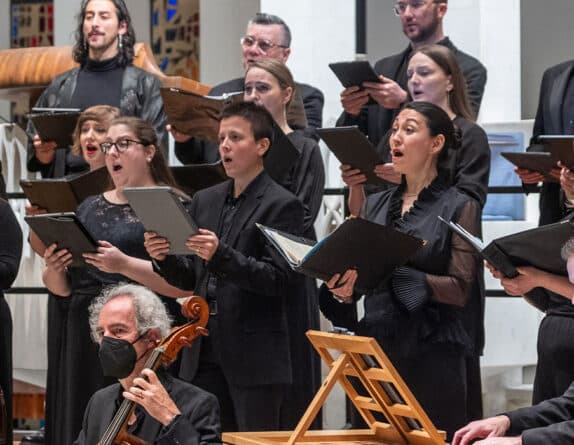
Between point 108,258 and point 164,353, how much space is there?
100 cm

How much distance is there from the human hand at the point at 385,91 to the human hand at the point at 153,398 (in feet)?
5.53

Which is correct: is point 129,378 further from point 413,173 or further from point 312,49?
point 312,49

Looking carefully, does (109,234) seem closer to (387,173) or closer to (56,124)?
(56,124)

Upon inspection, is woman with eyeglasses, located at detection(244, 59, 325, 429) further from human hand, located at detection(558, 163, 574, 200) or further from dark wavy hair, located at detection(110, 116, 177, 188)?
human hand, located at detection(558, 163, 574, 200)

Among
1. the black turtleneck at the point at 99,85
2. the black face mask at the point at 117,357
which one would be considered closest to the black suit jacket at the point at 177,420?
the black face mask at the point at 117,357

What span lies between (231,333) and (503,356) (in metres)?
2.33

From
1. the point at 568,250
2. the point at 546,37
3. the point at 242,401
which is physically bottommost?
the point at 242,401

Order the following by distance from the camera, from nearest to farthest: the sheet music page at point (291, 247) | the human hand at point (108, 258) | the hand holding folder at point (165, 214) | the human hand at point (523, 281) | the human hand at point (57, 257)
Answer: the human hand at point (523, 281) < the sheet music page at point (291, 247) < the hand holding folder at point (165, 214) < the human hand at point (108, 258) < the human hand at point (57, 257)

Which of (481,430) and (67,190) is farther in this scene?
(67,190)

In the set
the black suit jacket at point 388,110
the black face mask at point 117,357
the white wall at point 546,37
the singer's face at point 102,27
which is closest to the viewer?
the black face mask at point 117,357

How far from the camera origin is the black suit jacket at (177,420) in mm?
3678

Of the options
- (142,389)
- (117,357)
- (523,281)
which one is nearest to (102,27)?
(117,357)

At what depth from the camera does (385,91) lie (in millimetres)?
4969

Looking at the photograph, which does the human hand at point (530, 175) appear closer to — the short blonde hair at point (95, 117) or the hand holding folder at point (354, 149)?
the hand holding folder at point (354, 149)
